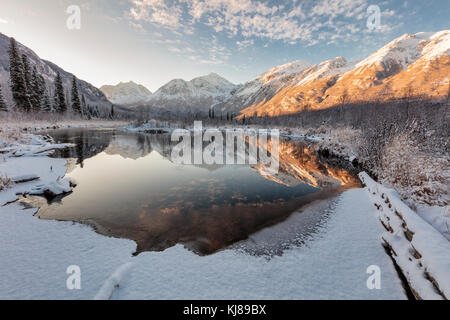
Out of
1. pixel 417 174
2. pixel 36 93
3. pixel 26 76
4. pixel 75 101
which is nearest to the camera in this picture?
pixel 417 174

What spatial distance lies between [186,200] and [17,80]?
60.6m

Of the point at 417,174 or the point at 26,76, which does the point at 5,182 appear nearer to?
the point at 417,174

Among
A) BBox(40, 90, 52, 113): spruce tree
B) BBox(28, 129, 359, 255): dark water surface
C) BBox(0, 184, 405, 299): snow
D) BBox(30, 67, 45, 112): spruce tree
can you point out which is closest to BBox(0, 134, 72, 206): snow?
BBox(28, 129, 359, 255): dark water surface

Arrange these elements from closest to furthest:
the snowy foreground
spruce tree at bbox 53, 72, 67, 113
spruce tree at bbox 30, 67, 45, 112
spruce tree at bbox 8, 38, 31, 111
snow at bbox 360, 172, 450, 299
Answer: snow at bbox 360, 172, 450, 299 < the snowy foreground < spruce tree at bbox 8, 38, 31, 111 < spruce tree at bbox 30, 67, 45, 112 < spruce tree at bbox 53, 72, 67, 113

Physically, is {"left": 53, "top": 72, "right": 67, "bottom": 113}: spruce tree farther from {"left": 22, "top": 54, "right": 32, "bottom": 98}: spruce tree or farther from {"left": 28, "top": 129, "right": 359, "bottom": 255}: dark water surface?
{"left": 28, "top": 129, "right": 359, "bottom": 255}: dark water surface

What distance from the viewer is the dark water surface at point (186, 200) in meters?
6.25

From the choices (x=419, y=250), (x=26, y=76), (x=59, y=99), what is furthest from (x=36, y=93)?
(x=419, y=250)

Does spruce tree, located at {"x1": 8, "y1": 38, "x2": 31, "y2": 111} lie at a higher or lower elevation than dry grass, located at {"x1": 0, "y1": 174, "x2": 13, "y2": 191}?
higher

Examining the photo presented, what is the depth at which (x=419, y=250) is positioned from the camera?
3906 mm

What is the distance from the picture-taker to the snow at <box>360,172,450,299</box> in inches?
128

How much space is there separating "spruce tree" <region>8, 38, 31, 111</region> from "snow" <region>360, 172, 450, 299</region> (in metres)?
64.7

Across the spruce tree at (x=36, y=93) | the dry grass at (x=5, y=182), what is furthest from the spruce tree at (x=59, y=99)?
the dry grass at (x=5, y=182)

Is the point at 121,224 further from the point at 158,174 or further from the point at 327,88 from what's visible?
the point at 327,88
